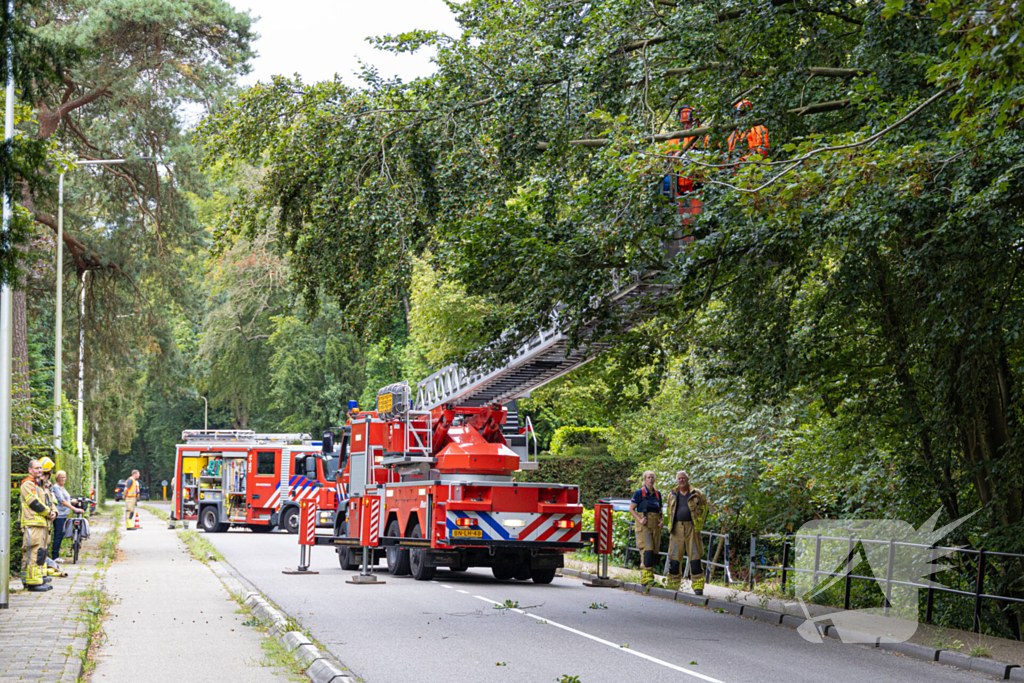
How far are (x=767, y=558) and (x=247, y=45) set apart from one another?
1622 centimetres

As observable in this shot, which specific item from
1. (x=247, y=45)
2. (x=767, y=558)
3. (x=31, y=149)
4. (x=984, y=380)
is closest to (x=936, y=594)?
(x=984, y=380)

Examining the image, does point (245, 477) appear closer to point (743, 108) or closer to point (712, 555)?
point (712, 555)

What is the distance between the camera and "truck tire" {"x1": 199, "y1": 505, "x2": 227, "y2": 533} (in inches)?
1505

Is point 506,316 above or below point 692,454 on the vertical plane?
above

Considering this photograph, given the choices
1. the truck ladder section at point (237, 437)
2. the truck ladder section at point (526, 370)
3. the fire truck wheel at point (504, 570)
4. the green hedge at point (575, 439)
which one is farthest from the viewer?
the truck ladder section at point (237, 437)

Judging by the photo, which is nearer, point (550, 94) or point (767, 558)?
point (550, 94)

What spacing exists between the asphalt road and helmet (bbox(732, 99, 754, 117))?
598cm

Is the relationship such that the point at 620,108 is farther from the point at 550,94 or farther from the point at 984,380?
the point at 984,380

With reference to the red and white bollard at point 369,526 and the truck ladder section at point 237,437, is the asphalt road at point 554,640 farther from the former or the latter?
the truck ladder section at point 237,437

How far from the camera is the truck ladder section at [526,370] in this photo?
14531 millimetres

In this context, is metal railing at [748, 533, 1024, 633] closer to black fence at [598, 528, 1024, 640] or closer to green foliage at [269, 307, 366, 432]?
black fence at [598, 528, 1024, 640]

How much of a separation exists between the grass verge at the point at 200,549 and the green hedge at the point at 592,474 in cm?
953

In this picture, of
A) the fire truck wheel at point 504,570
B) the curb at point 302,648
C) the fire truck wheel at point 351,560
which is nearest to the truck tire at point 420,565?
the fire truck wheel at point 504,570

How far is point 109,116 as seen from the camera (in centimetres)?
2734
